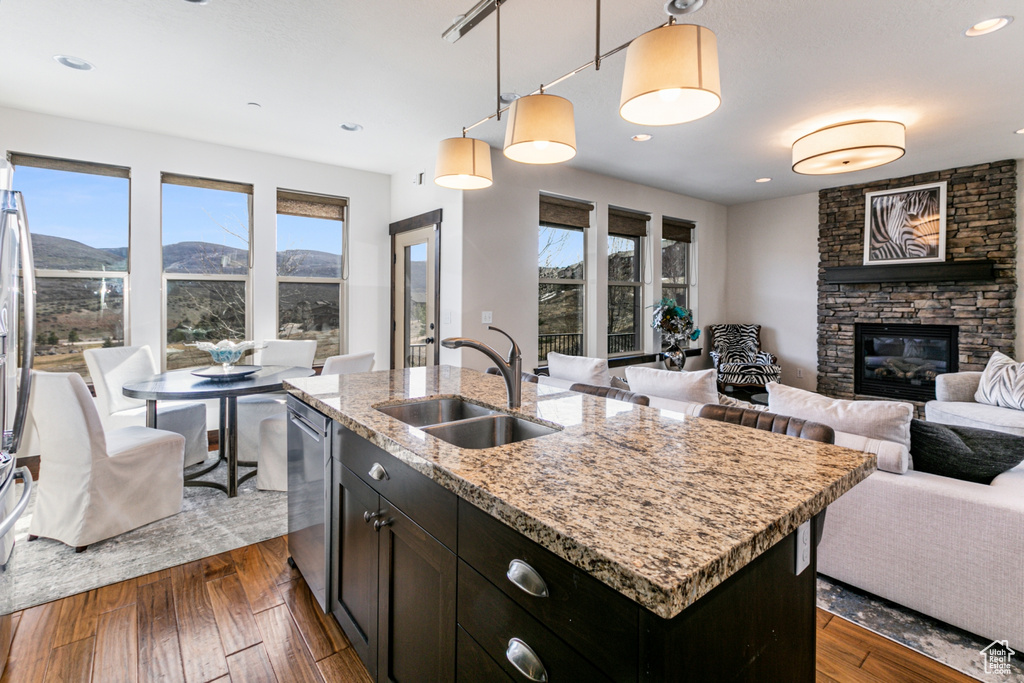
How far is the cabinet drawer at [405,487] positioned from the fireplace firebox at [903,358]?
6346mm

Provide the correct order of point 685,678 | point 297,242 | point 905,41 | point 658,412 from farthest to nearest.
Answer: point 297,242 → point 905,41 → point 658,412 → point 685,678

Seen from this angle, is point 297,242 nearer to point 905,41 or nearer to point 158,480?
point 158,480

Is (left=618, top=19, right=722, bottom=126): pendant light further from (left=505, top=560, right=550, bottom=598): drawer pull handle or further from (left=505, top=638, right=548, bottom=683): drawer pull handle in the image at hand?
(left=505, top=638, right=548, bottom=683): drawer pull handle

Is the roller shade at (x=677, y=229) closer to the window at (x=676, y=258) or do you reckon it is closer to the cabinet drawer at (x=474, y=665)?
the window at (x=676, y=258)

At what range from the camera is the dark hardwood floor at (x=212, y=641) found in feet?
5.40

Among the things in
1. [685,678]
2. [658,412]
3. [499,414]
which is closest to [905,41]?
[658,412]

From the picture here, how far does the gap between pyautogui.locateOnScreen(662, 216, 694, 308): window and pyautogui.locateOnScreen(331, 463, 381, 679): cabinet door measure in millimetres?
5460

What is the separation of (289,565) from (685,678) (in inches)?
84.6

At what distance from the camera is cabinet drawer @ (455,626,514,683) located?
0.96 metres

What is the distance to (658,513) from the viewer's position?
83 centimetres

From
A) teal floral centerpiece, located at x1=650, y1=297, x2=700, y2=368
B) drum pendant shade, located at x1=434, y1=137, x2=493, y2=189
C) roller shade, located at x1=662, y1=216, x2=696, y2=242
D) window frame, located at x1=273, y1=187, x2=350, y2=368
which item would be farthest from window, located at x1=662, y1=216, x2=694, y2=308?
drum pendant shade, located at x1=434, y1=137, x2=493, y2=189

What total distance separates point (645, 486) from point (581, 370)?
85.7 inches

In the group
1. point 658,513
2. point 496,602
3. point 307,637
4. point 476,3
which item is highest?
point 476,3

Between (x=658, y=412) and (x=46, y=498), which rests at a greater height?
(x=658, y=412)
